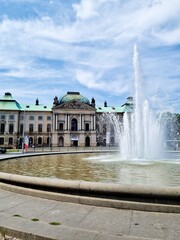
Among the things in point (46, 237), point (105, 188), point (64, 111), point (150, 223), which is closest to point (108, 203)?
point (105, 188)

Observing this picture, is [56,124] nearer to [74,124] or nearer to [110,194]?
[74,124]

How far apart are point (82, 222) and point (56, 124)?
80.6 m

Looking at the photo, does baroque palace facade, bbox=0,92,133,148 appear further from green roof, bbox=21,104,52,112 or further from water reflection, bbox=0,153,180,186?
water reflection, bbox=0,153,180,186

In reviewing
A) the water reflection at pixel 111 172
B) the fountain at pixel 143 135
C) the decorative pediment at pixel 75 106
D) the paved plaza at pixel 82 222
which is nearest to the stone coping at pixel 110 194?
the paved plaza at pixel 82 222

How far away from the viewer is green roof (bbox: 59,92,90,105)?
285 feet

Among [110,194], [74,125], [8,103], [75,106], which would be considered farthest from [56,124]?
[110,194]

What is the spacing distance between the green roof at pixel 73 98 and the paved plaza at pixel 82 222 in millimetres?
81253

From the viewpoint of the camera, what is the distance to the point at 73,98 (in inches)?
3435

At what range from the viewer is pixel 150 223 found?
4.36m

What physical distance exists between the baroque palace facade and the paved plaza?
256 feet

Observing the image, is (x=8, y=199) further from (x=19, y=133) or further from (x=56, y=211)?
(x=19, y=133)

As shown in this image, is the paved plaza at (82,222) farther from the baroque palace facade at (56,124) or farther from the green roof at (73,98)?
the green roof at (73,98)

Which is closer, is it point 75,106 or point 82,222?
point 82,222

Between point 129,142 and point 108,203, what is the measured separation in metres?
18.5
